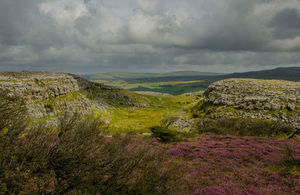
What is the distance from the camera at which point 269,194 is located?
Answer: 12062 millimetres

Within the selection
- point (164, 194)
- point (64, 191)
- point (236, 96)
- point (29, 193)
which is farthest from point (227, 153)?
point (236, 96)

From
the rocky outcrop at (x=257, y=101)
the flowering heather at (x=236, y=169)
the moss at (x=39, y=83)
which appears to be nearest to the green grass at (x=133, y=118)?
the flowering heather at (x=236, y=169)

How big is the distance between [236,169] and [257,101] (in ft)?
141

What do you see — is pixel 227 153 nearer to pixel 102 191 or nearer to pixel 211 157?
pixel 211 157

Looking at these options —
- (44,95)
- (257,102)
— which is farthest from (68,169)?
(44,95)

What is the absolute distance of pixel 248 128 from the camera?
132 feet

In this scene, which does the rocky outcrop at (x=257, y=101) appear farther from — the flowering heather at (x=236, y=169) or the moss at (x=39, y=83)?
the moss at (x=39, y=83)

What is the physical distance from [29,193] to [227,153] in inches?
931

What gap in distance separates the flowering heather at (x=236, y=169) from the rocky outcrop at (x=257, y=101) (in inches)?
897

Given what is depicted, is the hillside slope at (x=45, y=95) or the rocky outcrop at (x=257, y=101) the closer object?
the rocky outcrop at (x=257, y=101)

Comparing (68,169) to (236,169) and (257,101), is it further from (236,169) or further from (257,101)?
(257,101)

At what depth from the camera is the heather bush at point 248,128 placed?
124 feet

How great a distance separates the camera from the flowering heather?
1345 cm

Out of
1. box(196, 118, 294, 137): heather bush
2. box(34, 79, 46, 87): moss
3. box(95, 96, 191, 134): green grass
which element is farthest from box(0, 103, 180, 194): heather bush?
box(34, 79, 46, 87): moss
